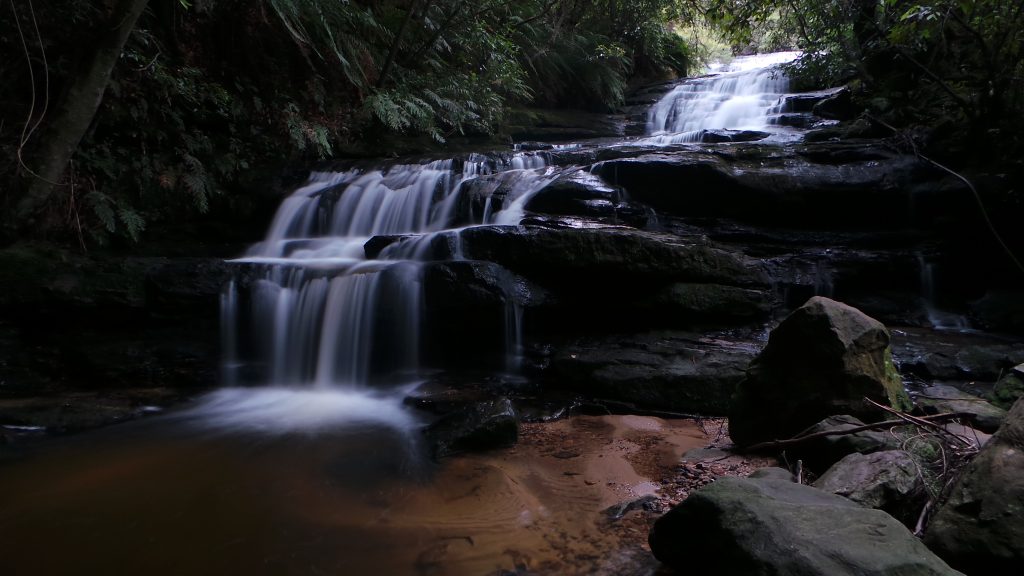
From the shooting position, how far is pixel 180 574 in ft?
8.21

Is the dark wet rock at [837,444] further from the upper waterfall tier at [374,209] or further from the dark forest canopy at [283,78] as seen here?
the dark forest canopy at [283,78]

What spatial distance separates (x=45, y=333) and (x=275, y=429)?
3.03m

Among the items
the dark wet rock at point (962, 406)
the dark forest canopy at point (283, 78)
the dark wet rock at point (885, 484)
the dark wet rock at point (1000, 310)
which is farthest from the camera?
the dark wet rock at point (1000, 310)

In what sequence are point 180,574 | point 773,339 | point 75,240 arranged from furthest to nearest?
point 75,240
point 773,339
point 180,574

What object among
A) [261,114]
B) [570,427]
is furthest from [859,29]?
[261,114]

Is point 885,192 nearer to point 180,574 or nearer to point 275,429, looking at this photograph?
point 275,429

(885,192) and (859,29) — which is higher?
(859,29)

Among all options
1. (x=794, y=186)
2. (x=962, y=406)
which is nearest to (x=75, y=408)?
(x=962, y=406)

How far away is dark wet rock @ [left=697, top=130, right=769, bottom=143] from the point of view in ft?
33.9

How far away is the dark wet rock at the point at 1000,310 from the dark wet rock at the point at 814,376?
4.11 meters

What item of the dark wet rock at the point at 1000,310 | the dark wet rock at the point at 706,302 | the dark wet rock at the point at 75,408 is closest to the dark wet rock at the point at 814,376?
the dark wet rock at the point at 706,302

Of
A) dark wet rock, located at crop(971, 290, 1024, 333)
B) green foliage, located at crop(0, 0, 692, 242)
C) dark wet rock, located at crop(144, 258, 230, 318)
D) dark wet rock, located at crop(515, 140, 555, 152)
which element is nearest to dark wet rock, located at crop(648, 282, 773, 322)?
dark wet rock, located at crop(971, 290, 1024, 333)

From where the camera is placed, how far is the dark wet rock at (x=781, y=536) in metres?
1.82

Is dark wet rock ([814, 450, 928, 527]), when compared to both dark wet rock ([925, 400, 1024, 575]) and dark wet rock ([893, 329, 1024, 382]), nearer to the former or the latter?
dark wet rock ([925, 400, 1024, 575])
